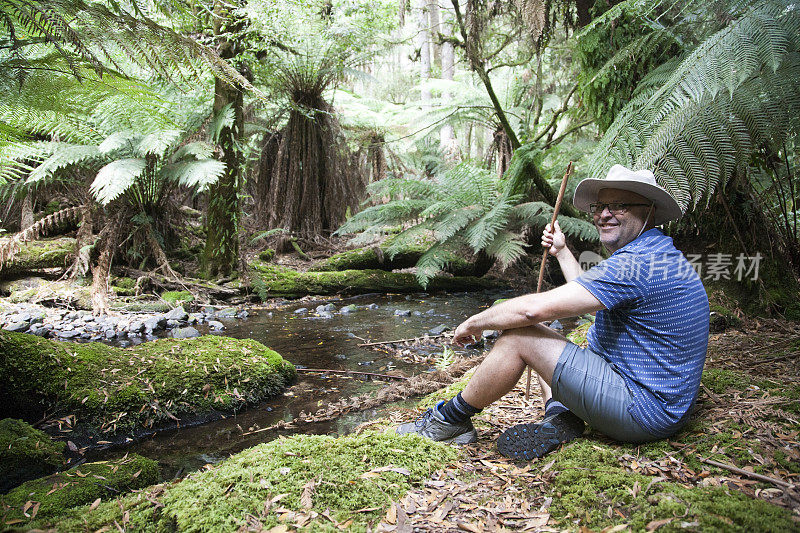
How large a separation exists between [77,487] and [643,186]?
2.37 m

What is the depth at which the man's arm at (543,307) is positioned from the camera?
160 centimetres

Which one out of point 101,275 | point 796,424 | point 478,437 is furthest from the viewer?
point 101,275

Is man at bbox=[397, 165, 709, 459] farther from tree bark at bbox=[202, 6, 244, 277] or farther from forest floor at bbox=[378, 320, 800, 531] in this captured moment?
tree bark at bbox=[202, 6, 244, 277]

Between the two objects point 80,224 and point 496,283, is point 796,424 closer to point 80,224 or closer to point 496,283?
point 496,283

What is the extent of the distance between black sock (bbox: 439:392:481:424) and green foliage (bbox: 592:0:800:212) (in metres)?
1.60

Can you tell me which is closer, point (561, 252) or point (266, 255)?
point (561, 252)

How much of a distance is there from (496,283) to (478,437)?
4.79 meters

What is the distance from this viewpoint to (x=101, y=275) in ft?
16.0

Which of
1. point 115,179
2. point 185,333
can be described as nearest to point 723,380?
point 185,333

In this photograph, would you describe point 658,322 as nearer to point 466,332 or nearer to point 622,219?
point 622,219

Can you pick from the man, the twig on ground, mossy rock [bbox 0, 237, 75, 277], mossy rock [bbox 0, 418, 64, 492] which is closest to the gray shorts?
the man

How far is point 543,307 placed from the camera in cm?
163

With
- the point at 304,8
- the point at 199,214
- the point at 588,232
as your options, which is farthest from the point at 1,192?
the point at 588,232

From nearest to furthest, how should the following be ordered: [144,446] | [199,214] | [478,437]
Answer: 1. [478,437]
2. [144,446]
3. [199,214]
